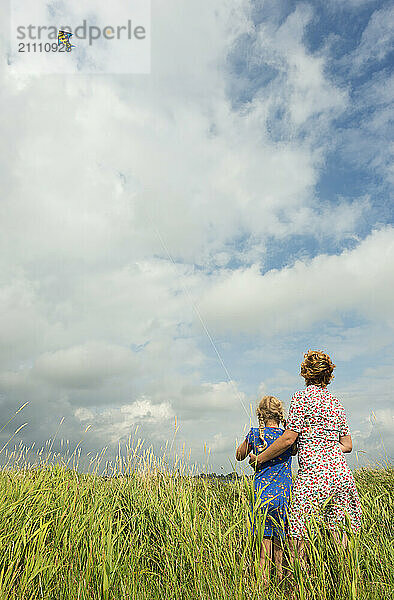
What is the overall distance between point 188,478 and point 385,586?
13.4 feet

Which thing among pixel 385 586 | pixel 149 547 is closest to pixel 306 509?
pixel 385 586

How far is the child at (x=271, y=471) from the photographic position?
15.2 ft

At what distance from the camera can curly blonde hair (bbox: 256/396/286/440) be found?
5.05 m

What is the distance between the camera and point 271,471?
482 cm

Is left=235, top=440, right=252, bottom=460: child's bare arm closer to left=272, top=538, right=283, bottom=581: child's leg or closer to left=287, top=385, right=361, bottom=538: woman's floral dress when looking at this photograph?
left=287, top=385, right=361, bottom=538: woman's floral dress

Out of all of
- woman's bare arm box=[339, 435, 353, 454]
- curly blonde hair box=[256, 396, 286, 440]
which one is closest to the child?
curly blonde hair box=[256, 396, 286, 440]

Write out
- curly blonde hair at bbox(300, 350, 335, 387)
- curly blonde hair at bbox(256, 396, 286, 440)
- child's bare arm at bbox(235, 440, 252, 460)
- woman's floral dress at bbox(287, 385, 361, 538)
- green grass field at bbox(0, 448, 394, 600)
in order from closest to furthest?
green grass field at bbox(0, 448, 394, 600) < woman's floral dress at bbox(287, 385, 361, 538) < curly blonde hair at bbox(300, 350, 335, 387) < child's bare arm at bbox(235, 440, 252, 460) < curly blonde hair at bbox(256, 396, 286, 440)

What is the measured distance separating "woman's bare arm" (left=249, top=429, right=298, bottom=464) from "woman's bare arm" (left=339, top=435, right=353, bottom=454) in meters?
0.43

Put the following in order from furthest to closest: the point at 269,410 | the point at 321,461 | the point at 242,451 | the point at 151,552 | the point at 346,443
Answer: the point at 151,552 < the point at 269,410 < the point at 242,451 < the point at 346,443 < the point at 321,461

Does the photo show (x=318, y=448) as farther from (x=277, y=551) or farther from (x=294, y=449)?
(x=277, y=551)

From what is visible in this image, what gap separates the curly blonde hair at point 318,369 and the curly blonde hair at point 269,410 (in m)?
0.59

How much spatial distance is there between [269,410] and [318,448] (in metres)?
0.79

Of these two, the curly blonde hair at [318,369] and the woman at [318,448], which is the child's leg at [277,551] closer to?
the woman at [318,448]

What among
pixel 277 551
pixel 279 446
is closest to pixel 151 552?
pixel 277 551
